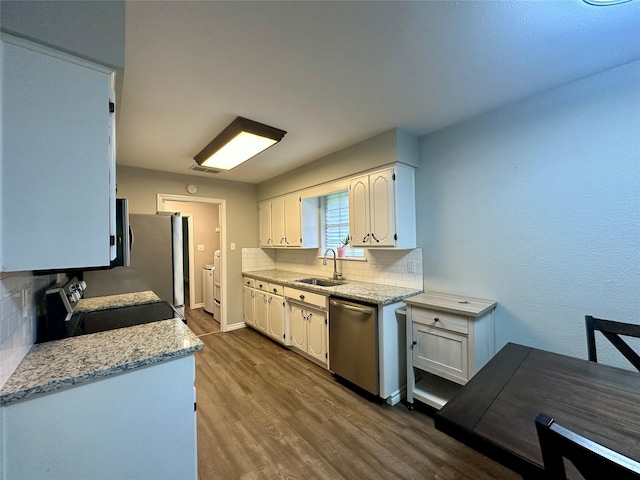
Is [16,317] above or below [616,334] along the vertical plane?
above

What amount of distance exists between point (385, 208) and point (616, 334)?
1678 mm

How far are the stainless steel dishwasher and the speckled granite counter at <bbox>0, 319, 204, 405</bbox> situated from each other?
1.41 m

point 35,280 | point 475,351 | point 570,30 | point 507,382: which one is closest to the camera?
point 507,382

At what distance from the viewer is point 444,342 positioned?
2018mm

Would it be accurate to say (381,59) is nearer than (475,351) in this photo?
Yes

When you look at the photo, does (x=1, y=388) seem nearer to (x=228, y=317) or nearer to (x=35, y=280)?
(x=35, y=280)

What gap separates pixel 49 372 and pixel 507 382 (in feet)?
5.97

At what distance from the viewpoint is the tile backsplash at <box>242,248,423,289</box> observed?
8.77ft

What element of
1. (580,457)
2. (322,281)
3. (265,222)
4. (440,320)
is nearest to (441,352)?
(440,320)

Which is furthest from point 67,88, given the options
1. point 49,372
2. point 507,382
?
point 507,382

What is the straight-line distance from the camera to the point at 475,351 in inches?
73.4

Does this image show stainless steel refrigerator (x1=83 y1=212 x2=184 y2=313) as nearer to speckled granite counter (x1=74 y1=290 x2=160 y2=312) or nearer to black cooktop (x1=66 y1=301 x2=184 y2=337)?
speckled granite counter (x1=74 y1=290 x2=160 y2=312)

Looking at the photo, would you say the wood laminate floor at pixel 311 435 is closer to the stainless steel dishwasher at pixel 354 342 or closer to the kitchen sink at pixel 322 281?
the stainless steel dishwasher at pixel 354 342

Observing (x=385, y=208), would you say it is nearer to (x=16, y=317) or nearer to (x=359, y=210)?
(x=359, y=210)
